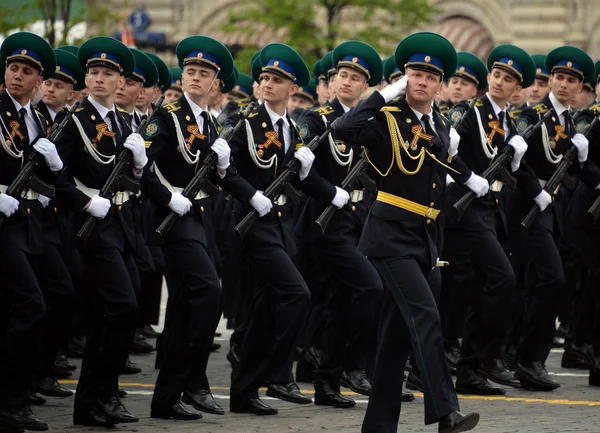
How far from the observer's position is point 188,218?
8578 mm

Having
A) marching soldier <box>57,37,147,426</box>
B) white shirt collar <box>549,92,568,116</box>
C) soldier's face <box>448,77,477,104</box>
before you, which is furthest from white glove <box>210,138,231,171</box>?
soldier's face <box>448,77,477,104</box>

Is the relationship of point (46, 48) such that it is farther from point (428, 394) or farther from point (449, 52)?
point (428, 394)

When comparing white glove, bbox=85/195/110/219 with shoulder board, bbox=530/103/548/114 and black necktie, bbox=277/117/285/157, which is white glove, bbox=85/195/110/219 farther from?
shoulder board, bbox=530/103/548/114

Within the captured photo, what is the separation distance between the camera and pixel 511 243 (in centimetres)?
1031

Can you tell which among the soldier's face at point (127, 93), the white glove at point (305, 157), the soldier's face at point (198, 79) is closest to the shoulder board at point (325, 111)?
the white glove at point (305, 157)

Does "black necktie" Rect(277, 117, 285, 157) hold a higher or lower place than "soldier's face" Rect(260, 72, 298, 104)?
lower

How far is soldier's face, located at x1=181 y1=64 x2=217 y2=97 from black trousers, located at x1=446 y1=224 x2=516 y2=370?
6.61 feet

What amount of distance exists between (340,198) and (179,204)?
4.39 ft

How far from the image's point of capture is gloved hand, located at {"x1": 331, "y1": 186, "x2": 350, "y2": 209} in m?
9.37

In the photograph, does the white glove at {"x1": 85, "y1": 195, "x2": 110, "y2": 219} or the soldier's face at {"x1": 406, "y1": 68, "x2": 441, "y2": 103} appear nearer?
the soldier's face at {"x1": 406, "y1": 68, "x2": 441, "y2": 103}

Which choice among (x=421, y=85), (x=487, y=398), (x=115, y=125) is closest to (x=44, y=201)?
(x=115, y=125)

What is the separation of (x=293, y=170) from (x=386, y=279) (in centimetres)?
168

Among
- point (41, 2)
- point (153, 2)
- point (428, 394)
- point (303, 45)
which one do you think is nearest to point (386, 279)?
point (428, 394)

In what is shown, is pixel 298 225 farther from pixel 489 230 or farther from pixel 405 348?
pixel 405 348
